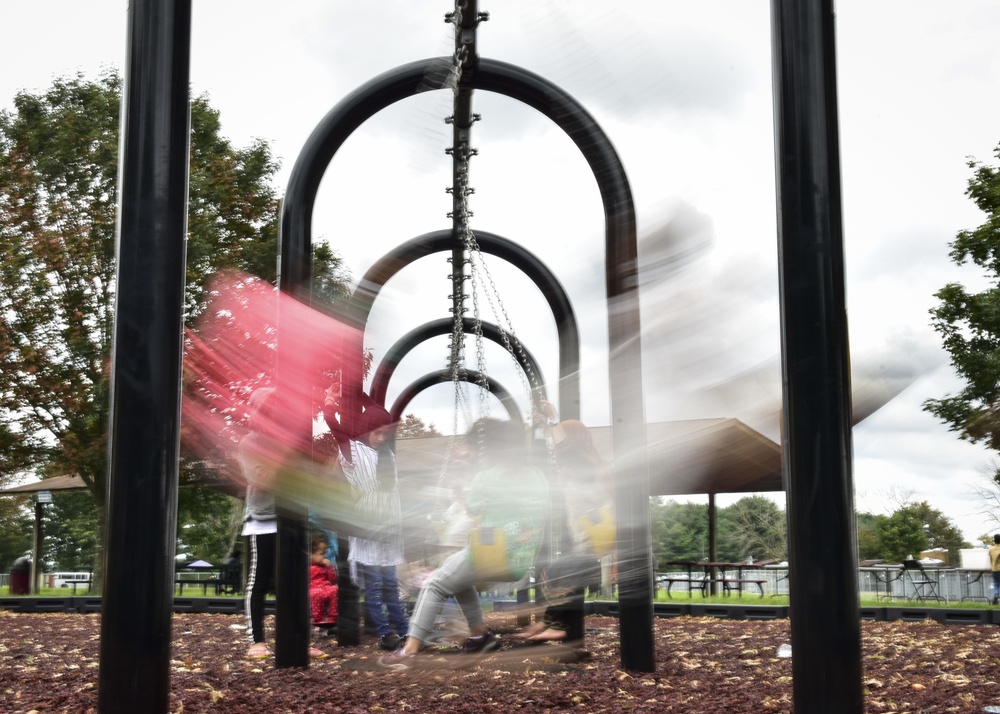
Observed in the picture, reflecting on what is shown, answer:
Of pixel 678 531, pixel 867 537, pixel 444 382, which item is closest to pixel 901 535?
pixel 867 537

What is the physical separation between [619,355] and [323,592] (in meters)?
4.91

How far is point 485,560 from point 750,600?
7743 mm

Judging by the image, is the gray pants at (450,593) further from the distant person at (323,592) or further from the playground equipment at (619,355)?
the distant person at (323,592)

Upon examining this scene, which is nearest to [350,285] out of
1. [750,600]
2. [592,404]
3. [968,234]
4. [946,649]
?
[592,404]

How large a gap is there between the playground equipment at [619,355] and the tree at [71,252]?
1292 cm

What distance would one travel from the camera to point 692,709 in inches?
148

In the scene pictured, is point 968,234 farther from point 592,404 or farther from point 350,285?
point 350,285

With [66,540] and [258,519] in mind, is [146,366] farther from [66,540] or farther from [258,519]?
[66,540]

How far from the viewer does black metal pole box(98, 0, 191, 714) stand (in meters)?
2.99

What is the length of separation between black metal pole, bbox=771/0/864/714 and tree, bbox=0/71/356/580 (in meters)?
13.9

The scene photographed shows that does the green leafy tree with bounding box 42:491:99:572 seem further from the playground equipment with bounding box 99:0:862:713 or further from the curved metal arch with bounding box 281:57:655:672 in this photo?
the playground equipment with bounding box 99:0:862:713

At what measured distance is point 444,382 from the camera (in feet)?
15.8

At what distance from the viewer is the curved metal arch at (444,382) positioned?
11.8 feet

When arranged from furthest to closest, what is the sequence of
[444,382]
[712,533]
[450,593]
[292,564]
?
[292,564] < [444,382] < [450,593] < [712,533]
